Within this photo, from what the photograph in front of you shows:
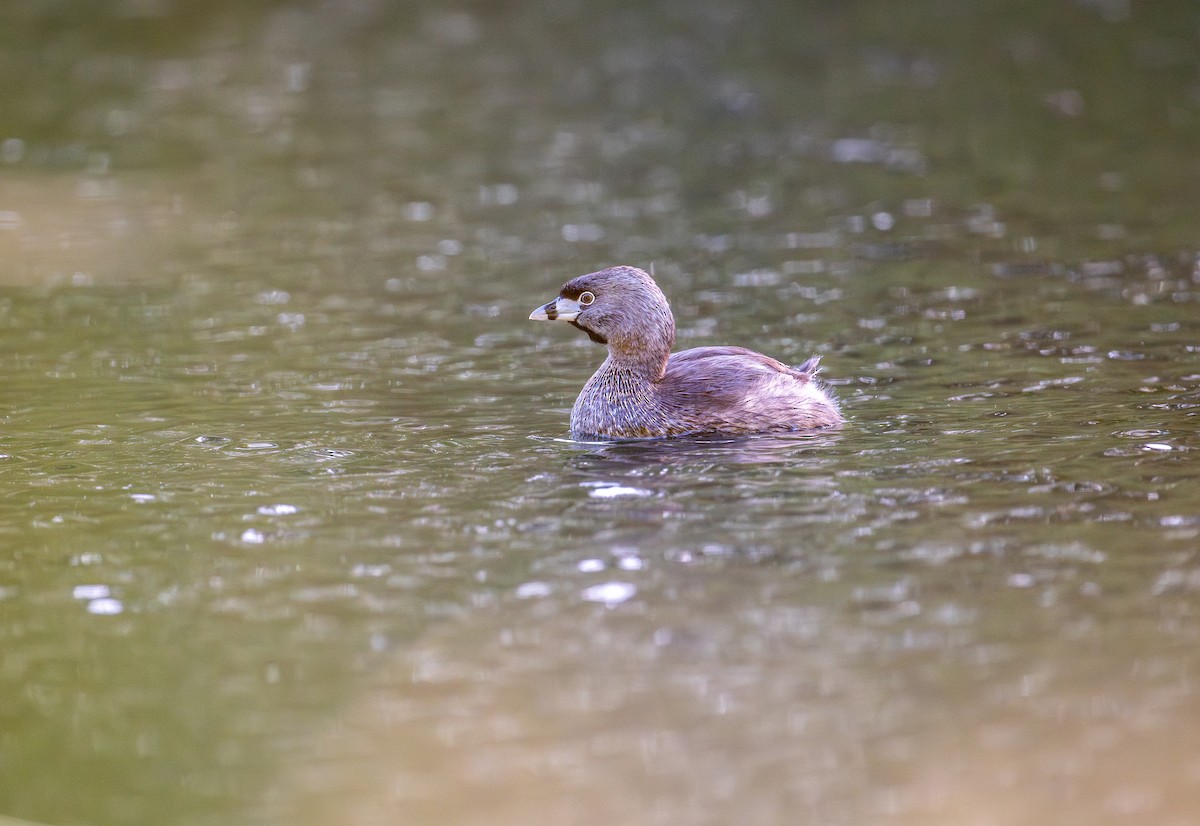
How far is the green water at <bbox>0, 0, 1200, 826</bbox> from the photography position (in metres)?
7.87

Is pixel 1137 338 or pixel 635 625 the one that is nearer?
pixel 635 625

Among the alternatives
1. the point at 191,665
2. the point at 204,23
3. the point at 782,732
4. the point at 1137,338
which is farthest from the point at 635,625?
the point at 204,23

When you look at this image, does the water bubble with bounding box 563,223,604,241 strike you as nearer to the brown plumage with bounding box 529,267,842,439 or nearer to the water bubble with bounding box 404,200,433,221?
the water bubble with bounding box 404,200,433,221

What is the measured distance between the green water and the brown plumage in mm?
302

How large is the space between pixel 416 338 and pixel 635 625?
26.8 feet

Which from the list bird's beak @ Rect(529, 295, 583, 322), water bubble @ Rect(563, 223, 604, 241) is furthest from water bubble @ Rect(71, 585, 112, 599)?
water bubble @ Rect(563, 223, 604, 241)

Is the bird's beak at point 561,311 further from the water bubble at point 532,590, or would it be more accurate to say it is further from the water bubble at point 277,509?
the water bubble at point 532,590

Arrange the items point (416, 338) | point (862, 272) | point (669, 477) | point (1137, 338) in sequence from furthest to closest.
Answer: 1. point (862, 272)
2. point (416, 338)
3. point (1137, 338)
4. point (669, 477)

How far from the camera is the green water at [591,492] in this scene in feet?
25.8

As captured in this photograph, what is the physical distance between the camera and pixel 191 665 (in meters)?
9.04

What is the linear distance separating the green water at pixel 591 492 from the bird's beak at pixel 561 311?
88 cm

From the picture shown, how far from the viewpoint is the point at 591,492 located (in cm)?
1163

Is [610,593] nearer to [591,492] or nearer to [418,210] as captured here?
[591,492]

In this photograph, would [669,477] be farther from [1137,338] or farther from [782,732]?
[1137,338]
